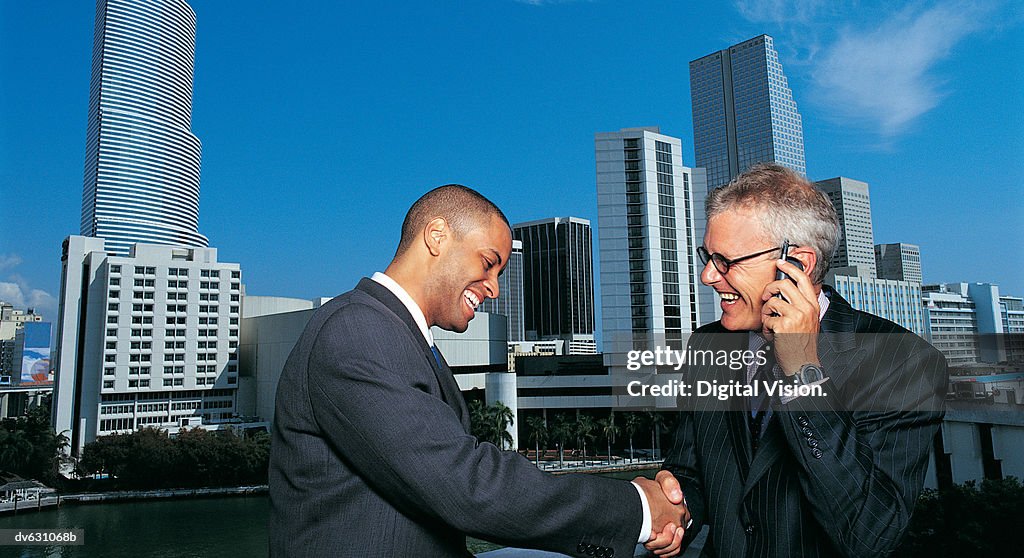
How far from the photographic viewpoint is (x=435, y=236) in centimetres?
126

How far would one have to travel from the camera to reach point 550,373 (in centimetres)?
3238

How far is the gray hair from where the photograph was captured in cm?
136

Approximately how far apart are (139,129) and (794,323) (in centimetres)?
8174

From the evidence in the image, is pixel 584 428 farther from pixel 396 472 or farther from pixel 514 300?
pixel 514 300

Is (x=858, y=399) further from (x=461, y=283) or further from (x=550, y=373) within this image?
(x=550, y=373)

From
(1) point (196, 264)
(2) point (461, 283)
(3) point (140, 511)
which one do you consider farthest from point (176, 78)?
(2) point (461, 283)

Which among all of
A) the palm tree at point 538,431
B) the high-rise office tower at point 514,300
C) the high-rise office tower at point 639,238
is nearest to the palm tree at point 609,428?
the palm tree at point 538,431

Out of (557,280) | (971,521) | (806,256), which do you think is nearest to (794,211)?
(806,256)

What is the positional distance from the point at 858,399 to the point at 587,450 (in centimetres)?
3248

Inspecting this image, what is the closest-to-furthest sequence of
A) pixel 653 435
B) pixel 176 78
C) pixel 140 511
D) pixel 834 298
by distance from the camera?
pixel 834 298, pixel 140 511, pixel 653 435, pixel 176 78

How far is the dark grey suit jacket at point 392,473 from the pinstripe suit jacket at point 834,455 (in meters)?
0.37

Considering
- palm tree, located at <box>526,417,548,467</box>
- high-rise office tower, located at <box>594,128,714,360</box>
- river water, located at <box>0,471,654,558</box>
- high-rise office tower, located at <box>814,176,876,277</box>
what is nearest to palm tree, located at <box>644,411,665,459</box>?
high-rise office tower, located at <box>594,128,714,360</box>

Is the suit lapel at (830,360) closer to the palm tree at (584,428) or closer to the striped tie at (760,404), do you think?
the striped tie at (760,404)

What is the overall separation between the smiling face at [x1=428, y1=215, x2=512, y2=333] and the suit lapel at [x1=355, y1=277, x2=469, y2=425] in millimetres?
107
